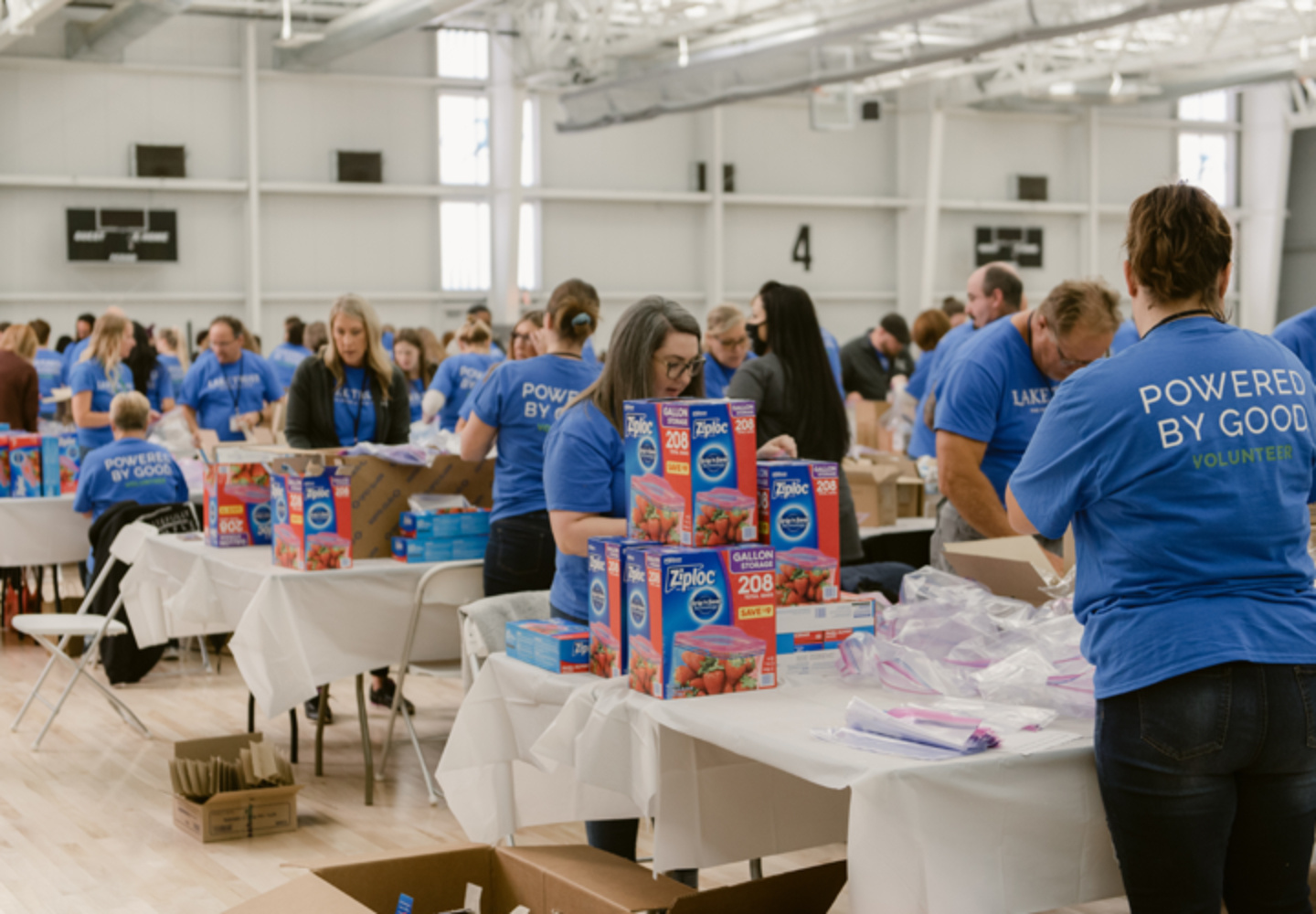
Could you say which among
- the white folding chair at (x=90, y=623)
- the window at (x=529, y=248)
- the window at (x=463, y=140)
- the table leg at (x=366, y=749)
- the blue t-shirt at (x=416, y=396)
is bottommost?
the table leg at (x=366, y=749)

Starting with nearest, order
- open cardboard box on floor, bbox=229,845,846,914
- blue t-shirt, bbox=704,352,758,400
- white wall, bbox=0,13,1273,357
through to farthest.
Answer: open cardboard box on floor, bbox=229,845,846,914 < blue t-shirt, bbox=704,352,758,400 < white wall, bbox=0,13,1273,357

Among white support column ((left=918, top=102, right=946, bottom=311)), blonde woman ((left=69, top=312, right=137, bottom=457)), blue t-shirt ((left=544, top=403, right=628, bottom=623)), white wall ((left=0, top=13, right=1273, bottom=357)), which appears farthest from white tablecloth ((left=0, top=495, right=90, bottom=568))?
white support column ((left=918, top=102, right=946, bottom=311))

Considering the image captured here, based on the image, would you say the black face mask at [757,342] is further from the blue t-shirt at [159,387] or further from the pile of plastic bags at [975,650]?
the blue t-shirt at [159,387]

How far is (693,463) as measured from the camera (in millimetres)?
2273

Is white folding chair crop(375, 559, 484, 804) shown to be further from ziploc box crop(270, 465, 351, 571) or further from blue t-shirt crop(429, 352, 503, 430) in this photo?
blue t-shirt crop(429, 352, 503, 430)

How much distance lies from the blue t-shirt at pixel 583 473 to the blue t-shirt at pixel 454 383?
4.55 metres

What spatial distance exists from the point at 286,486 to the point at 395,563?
0.40 metres

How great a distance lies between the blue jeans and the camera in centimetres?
175

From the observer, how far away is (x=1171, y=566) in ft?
5.86

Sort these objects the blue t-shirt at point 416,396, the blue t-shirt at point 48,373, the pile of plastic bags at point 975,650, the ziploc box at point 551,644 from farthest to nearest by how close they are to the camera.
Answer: the blue t-shirt at point 48,373 < the blue t-shirt at point 416,396 < the ziploc box at point 551,644 < the pile of plastic bags at point 975,650

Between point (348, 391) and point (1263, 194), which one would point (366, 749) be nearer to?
point (348, 391)

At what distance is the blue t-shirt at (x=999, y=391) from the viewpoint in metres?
3.37

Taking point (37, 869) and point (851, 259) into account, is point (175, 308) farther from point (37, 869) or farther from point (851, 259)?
point (37, 869)

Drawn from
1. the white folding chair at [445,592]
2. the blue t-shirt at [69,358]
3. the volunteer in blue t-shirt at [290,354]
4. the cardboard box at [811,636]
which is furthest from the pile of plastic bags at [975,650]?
the blue t-shirt at [69,358]
